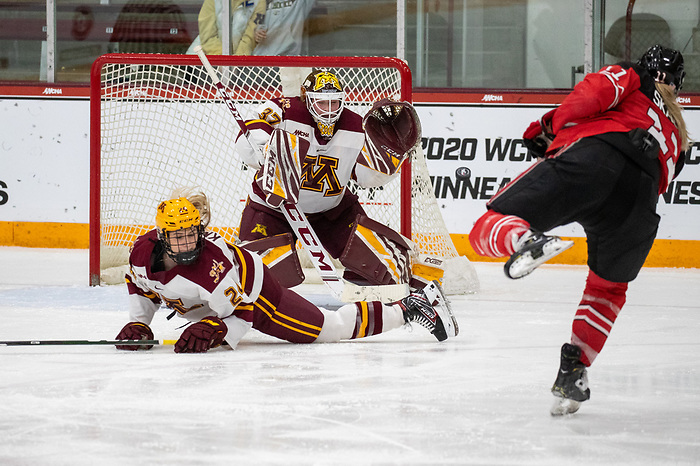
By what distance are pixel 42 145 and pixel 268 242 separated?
8.59 ft

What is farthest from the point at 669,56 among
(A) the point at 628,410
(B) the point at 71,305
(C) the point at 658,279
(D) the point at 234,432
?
(C) the point at 658,279

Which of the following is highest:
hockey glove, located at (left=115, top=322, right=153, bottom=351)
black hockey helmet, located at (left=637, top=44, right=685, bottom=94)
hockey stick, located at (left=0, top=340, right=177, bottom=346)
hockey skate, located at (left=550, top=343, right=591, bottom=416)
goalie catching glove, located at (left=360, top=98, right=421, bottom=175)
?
black hockey helmet, located at (left=637, top=44, right=685, bottom=94)

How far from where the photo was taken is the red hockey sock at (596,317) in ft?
7.09

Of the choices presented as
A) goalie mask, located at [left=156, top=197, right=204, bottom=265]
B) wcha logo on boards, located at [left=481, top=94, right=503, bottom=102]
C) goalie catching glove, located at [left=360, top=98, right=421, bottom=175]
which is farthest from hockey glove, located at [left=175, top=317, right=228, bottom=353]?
wcha logo on boards, located at [left=481, top=94, right=503, bottom=102]

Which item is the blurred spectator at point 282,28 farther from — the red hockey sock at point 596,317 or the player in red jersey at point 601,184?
the red hockey sock at point 596,317

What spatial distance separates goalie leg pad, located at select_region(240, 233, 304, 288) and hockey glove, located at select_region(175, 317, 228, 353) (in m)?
0.86

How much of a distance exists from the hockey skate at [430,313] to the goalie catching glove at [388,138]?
75 centimetres

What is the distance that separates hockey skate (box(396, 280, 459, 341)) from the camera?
313 cm

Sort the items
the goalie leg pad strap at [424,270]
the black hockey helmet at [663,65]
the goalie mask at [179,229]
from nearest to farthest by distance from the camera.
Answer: the black hockey helmet at [663,65] < the goalie mask at [179,229] < the goalie leg pad strap at [424,270]

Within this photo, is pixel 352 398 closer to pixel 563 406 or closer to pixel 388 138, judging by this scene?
pixel 563 406

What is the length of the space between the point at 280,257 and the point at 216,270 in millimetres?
987

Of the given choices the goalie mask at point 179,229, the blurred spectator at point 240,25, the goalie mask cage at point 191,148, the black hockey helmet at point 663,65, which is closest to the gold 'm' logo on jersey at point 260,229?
the goalie mask cage at point 191,148

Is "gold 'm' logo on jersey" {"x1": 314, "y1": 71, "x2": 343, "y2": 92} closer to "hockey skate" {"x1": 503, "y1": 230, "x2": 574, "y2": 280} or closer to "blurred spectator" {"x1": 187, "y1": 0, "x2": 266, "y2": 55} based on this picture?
"hockey skate" {"x1": 503, "y1": 230, "x2": 574, "y2": 280}

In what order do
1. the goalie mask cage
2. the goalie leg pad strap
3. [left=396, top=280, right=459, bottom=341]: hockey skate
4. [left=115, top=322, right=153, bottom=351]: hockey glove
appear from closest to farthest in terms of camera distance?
[left=115, top=322, right=153, bottom=351]: hockey glove
[left=396, top=280, right=459, bottom=341]: hockey skate
the goalie leg pad strap
the goalie mask cage
